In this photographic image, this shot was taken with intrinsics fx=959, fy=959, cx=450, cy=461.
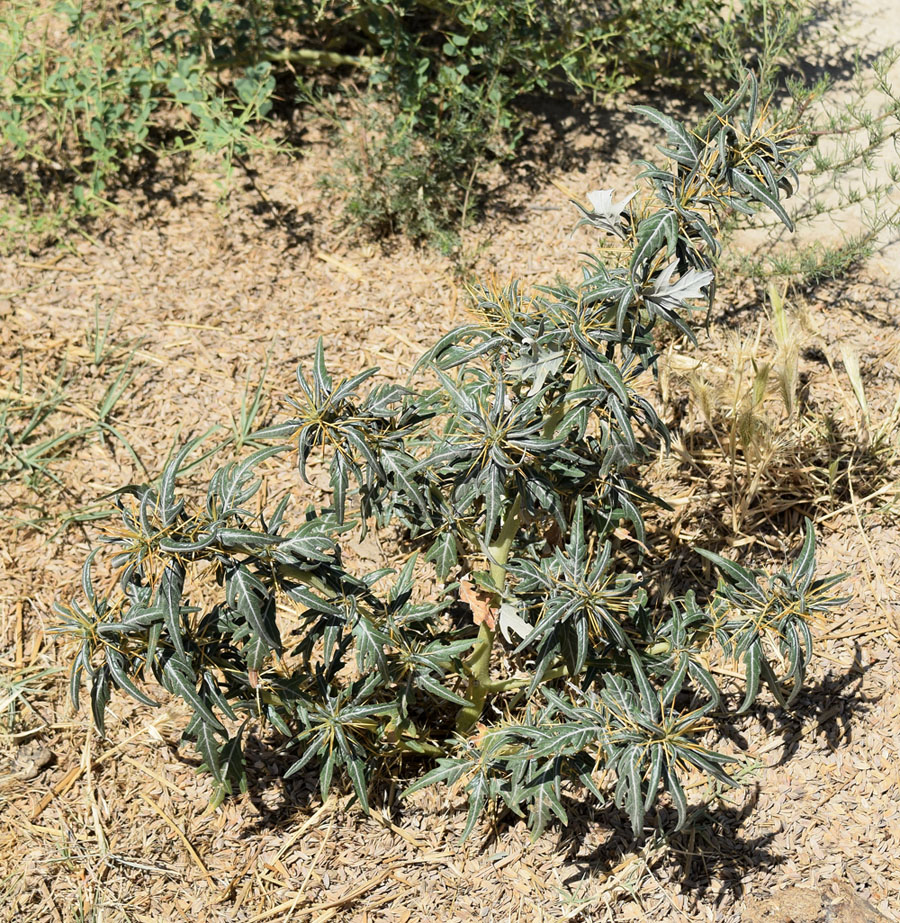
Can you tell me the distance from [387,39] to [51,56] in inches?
78.2

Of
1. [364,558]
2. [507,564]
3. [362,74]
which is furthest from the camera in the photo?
[362,74]

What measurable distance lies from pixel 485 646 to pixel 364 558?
3.13 feet

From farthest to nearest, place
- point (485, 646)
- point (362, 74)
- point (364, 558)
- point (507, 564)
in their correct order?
point (362, 74)
point (364, 558)
point (485, 646)
point (507, 564)

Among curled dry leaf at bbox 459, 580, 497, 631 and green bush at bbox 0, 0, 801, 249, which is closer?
curled dry leaf at bbox 459, 580, 497, 631

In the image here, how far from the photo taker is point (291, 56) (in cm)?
498

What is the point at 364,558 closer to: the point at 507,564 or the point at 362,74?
the point at 507,564

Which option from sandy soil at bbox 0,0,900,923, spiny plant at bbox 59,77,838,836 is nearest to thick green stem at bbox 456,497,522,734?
spiny plant at bbox 59,77,838,836

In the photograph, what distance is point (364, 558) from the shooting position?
12.0ft

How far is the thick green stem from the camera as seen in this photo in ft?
8.63

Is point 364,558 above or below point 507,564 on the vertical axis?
below

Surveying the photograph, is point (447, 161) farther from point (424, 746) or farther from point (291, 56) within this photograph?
point (424, 746)

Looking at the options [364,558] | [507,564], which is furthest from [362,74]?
[507,564]

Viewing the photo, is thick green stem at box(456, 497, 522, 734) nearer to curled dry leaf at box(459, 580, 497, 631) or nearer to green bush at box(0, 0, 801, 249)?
curled dry leaf at box(459, 580, 497, 631)

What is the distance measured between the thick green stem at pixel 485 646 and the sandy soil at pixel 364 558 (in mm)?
351
